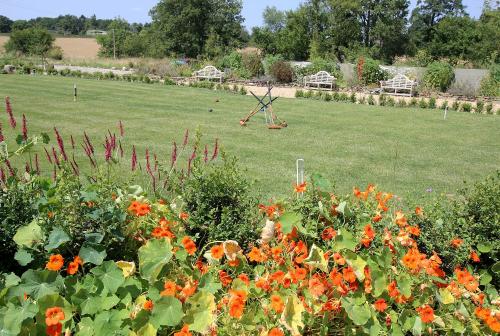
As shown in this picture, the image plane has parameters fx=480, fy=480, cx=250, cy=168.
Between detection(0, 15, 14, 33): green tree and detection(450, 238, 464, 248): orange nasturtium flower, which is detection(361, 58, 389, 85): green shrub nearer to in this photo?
detection(450, 238, 464, 248): orange nasturtium flower

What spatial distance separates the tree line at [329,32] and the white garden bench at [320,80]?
12743mm

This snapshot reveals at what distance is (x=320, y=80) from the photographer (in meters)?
23.3

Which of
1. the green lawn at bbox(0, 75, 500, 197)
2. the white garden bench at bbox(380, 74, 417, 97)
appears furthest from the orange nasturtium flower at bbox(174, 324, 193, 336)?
the white garden bench at bbox(380, 74, 417, 97)

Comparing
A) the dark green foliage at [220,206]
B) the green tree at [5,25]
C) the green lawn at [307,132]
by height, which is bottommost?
the green lawn at [307,132]

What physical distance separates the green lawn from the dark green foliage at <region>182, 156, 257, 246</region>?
3.79 feet

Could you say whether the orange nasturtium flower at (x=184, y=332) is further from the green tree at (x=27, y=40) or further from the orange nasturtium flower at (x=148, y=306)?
the green tree at (x=27, y=40)

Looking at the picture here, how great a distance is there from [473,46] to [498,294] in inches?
1552

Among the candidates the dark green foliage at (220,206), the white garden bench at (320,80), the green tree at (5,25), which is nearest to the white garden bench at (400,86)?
the white garden bench at (320,80)

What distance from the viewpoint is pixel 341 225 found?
2707mm

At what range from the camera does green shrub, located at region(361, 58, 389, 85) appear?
2367 cm

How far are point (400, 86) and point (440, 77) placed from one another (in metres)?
2.02

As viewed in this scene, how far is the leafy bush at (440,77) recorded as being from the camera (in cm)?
2178

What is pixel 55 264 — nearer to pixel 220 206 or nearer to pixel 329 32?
pixel 220 206

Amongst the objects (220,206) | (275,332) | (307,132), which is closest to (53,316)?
(275,332)
